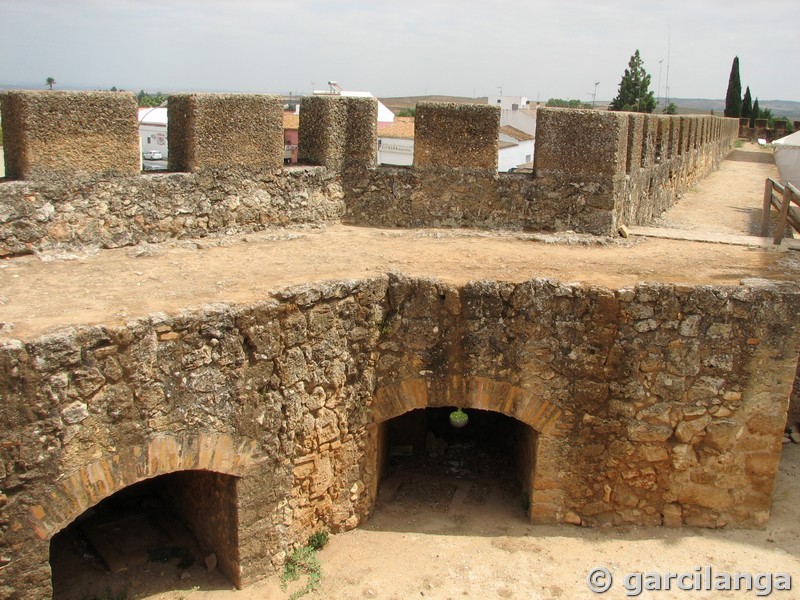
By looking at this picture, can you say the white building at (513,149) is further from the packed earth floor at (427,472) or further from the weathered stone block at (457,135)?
the packed earth floor at (427,472)

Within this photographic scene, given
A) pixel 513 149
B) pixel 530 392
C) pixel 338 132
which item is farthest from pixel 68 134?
pixel 513 149

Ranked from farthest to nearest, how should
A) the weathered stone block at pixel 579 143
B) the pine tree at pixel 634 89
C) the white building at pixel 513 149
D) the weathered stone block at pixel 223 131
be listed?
the pine tree at pixel 634 89 → the white building at pixel 513 149 → the weathered stone block at pixel 579 143 → the weathered stone block at pixel 223 131

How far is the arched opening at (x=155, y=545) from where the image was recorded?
5.92 m

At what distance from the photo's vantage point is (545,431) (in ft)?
21.7

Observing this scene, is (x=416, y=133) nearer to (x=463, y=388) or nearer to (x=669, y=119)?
(x=463, y=388)

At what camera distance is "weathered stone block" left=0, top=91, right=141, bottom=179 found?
629 cm

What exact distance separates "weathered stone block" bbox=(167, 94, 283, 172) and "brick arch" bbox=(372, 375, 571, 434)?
273 cm

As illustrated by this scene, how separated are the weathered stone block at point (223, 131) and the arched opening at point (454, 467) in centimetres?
290

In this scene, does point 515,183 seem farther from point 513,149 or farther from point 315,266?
point 513,149

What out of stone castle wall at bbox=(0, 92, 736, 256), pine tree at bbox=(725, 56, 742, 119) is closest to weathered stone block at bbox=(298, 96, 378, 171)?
stone castle wall at bbox=(0, 92, 736, 256)

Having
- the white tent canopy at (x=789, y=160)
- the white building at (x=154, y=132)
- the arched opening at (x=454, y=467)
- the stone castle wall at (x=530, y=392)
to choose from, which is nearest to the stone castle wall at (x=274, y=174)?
the stone castle wall at (x=530, y=392)

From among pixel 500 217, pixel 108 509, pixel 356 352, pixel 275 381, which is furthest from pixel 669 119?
pixel 108 509

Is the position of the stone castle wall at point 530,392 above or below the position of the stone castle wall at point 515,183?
below

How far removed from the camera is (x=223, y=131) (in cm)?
743
